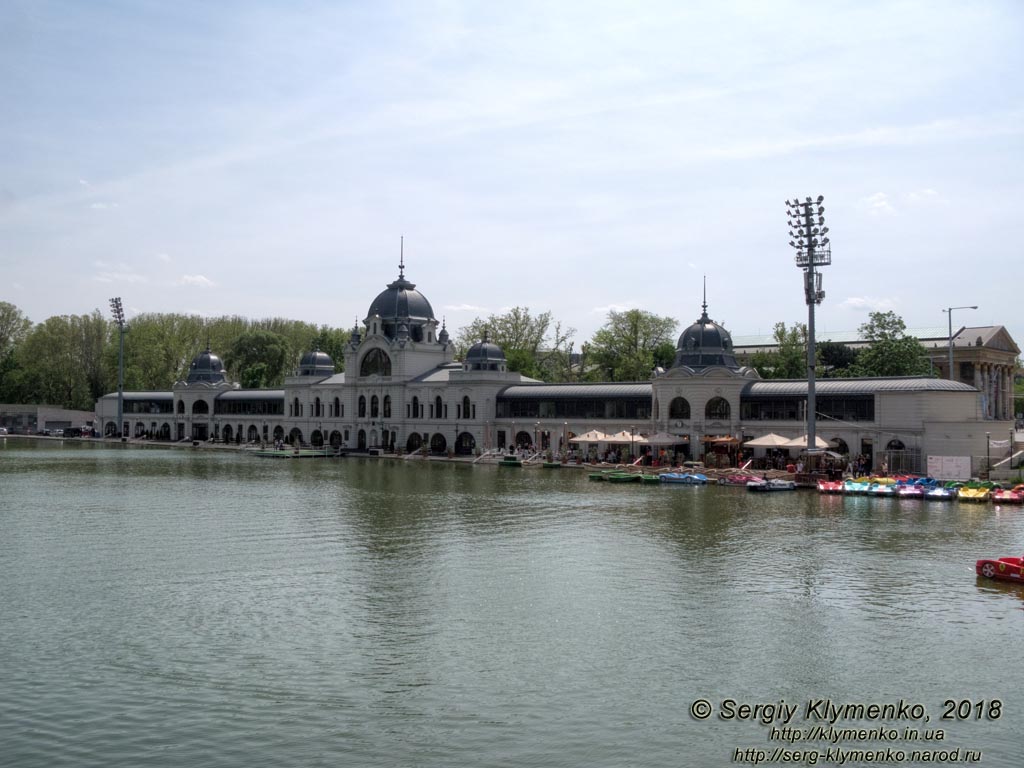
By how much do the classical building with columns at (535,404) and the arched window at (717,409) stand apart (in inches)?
5.7

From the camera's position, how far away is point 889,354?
3907 inches

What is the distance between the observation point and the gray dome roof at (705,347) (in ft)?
278

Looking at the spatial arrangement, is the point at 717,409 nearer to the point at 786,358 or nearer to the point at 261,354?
the point at 786,358

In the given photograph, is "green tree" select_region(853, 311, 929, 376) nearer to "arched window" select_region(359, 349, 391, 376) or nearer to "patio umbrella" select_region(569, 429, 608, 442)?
"patio umbrella" select_region(569, 429, 608, 442)

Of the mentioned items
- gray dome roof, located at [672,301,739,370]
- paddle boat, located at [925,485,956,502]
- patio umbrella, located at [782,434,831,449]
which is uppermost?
gray dome roof, located at [672,301,739,370]

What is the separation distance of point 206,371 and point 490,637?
120m

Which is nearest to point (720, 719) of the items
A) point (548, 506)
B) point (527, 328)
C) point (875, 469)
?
point (548, 506)

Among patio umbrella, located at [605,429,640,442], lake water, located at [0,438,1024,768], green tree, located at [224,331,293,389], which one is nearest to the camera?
lake water, located at [0,438,1024,768]

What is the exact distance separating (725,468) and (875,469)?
11.1 m

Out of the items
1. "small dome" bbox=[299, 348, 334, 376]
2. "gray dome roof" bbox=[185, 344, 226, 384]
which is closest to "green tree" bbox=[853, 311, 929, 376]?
"small dome" bbox=[299, 348, 334, 376]

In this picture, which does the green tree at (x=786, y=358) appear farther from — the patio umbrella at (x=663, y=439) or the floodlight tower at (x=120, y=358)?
the floodlight tower at (x=120, y=358)

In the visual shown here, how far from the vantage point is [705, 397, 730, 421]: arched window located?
83875 millimetres

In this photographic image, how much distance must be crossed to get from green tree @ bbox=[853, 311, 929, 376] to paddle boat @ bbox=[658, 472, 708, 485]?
116 feet

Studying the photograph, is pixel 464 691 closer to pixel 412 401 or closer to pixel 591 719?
→ pixel 591 719
